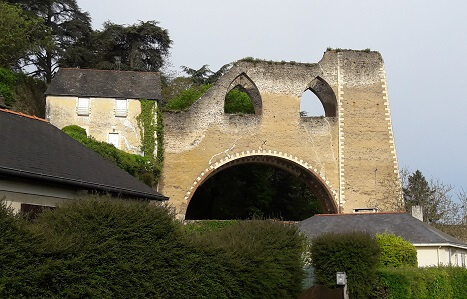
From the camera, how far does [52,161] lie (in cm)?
1156

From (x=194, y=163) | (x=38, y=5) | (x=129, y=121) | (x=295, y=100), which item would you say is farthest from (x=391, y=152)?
(x=38, y=5)

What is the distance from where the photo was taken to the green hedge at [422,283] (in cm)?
1395

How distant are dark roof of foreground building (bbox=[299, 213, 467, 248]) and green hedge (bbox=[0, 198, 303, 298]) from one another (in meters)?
9.86

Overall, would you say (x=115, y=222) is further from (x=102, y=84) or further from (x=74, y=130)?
(x=102, y=84)

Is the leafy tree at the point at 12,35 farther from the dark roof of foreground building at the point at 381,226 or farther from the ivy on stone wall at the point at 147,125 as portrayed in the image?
the dark roof of foreground building at the point at 381,226

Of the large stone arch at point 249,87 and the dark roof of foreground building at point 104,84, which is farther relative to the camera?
the large stone arch at point 249,87

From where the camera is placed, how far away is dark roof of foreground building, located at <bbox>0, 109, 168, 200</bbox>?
1057cm

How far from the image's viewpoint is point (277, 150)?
31.5 m

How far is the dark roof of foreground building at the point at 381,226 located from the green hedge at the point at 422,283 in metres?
2.71

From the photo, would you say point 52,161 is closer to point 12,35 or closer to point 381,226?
point 381,226

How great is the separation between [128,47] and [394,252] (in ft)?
94.7

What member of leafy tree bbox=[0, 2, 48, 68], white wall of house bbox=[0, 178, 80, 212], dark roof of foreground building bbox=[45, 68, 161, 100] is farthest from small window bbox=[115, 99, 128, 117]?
white wall of house bbox=[0, 178, 80, 212]

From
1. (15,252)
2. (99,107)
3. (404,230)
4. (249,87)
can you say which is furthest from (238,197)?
(15,252)

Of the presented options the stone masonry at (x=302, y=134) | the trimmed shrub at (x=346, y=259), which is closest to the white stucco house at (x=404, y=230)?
the trimmed shrub at (x=346, y=259)
